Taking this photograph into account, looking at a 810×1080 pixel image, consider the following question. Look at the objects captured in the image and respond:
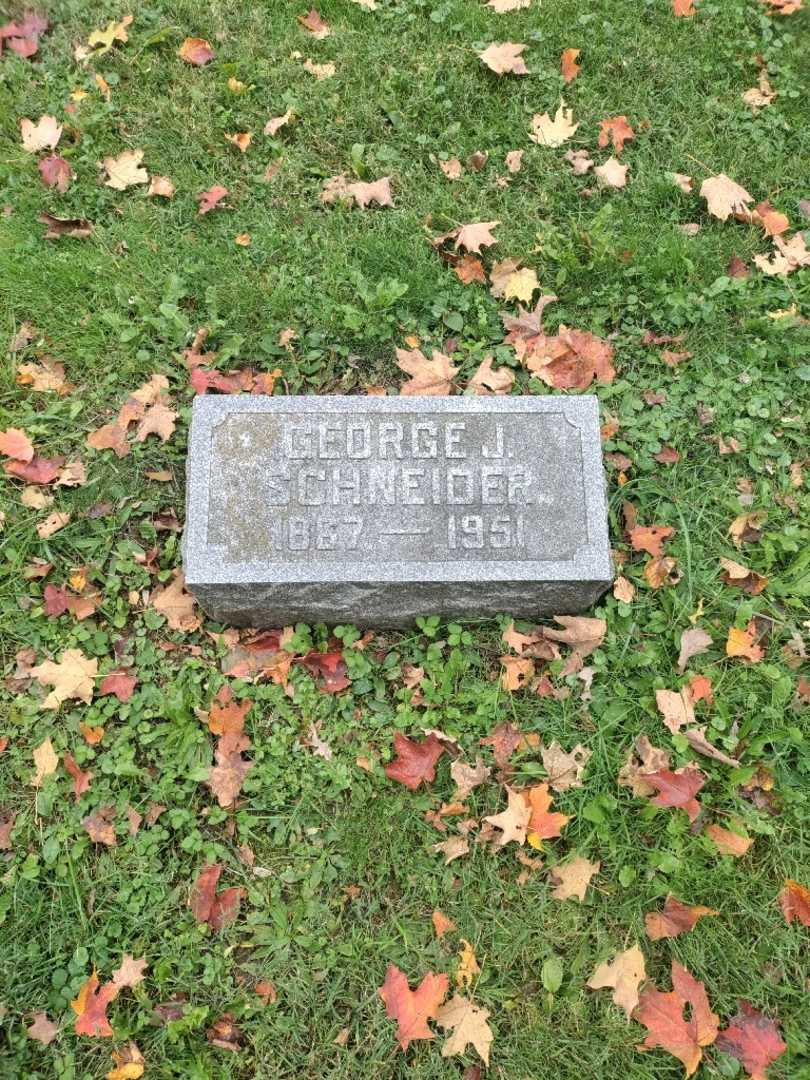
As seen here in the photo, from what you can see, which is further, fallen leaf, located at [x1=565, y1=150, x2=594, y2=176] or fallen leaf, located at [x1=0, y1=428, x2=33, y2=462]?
fallen leaf, located at [x1=565, y1=150, x2=594, y2=176]

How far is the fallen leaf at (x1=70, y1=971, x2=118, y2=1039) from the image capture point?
2.67 metres

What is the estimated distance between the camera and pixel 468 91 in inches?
173

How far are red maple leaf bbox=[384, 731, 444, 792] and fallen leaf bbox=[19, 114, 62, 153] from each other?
11.6ft

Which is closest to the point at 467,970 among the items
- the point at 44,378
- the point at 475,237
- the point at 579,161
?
the point at 44,378

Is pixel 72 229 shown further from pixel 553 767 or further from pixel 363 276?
pixel 553 767

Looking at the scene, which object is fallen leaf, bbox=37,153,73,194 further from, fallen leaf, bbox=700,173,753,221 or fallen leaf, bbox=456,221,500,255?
fallen leaf, bbox=700,173,753,221

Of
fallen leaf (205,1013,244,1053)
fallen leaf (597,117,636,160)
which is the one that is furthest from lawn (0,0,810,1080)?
fallen leaf (597,117,636,160)

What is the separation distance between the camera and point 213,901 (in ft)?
9.41

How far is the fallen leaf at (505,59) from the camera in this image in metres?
4.40

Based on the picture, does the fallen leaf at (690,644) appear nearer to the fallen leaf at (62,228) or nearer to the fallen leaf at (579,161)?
the fallen leaf at (579,161)

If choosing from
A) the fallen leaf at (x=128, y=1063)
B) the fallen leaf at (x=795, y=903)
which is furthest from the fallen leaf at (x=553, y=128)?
the fallen leaf at (x=128, y=1063)

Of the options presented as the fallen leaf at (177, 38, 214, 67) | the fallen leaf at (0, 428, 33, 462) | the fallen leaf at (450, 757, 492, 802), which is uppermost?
the fallen leaf at (177, 38, 214, 67)

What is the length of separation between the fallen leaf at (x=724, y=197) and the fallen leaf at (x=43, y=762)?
3830 millimetres

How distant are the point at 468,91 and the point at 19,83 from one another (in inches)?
95.6
